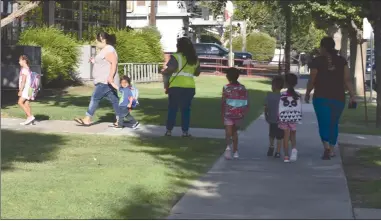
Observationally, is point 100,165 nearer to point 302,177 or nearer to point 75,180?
point 75,180

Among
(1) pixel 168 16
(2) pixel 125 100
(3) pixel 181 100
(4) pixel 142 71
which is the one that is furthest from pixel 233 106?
(1) pixel 168 16

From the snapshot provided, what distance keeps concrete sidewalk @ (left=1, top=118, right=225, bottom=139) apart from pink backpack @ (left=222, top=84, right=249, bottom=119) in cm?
217

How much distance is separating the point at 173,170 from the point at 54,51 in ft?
46.0

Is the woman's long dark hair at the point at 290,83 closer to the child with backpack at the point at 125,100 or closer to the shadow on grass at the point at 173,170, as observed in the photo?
the shadow on grass at the point at 173,170

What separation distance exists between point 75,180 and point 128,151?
2570 mm

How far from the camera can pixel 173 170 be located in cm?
924

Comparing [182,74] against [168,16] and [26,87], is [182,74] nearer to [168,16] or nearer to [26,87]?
[26,87]

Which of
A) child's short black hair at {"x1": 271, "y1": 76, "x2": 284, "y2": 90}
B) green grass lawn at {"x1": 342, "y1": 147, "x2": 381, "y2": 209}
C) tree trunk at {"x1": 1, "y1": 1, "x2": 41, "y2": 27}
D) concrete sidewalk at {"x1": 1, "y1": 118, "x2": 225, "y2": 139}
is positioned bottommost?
green grass lawn at {"x1": 342, "y1": 147, "x2": 381, "y2": 209}

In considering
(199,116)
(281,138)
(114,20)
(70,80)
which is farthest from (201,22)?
(281,138)

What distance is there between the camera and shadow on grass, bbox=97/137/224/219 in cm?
694

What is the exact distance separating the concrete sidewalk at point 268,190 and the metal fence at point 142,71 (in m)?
16.9

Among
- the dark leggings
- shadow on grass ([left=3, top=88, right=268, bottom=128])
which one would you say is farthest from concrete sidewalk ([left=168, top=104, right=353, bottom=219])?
shadow on grass ([left=3, top=88, right=268, bottom=128])

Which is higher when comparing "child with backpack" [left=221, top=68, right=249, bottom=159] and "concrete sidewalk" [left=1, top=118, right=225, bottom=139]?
"child with backpack" [left=221, top=68, right=249, bottom=159]

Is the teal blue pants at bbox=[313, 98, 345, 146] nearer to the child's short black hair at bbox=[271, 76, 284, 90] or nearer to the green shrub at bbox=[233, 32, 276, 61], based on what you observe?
the child's short black hair at bbox=[271, 76, 284, 90]
